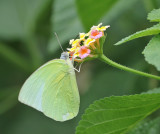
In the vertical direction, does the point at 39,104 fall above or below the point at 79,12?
below

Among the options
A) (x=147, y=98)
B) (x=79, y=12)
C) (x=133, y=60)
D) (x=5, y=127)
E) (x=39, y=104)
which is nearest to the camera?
(x=147, y=98)

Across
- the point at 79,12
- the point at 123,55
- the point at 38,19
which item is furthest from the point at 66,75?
the point at 38,19

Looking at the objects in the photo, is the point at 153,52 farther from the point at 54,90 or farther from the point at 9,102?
the point at 9,102

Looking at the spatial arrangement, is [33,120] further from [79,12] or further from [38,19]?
[79,12]

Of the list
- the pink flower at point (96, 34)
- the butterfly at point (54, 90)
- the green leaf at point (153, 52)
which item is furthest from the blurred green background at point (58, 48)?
the green leaf at point (153, 52)

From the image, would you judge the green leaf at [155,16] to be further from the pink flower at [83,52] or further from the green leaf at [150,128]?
the green leaf at [150,128]
